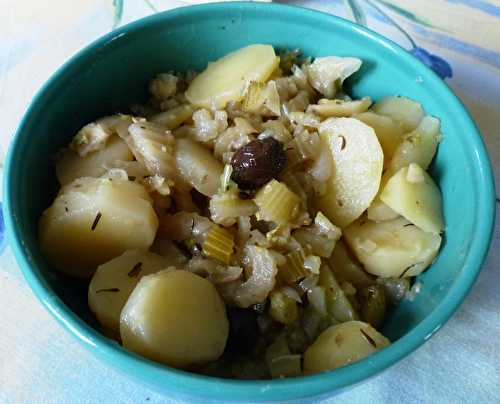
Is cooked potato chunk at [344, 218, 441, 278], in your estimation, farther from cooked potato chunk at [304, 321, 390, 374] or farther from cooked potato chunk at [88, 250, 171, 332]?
cooked potato chunk at [88, 250, 171, 332]

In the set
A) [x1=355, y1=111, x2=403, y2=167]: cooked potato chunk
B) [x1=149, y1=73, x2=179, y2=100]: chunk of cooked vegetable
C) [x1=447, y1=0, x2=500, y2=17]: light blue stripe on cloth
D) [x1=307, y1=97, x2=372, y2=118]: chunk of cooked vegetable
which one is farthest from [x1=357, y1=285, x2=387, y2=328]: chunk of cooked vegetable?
[x1=447, y1=0, x2=500, y2=17]: light blue stripe on cloth

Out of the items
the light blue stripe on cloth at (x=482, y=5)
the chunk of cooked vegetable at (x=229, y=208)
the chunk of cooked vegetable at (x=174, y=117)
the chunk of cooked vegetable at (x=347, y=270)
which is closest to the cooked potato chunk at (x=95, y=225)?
the chunk of cooked vegetable at (x=229, y=208)

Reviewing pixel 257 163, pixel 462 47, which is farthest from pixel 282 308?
pixel 462 47

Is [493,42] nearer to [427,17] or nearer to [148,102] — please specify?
[427,17]

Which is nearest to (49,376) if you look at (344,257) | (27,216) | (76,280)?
(76,280)

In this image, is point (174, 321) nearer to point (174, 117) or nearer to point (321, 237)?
point (321, 237)

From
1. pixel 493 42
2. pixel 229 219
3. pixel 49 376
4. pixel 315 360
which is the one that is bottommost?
pixel 49 376

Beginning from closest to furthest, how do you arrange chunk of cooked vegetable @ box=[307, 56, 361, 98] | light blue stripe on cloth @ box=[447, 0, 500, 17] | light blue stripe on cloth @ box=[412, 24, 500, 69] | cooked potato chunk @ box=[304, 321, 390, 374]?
cooked potato chunk @ box=[304, 321, 390, 374] → chunk of cooked vegetable @ box=[307, 56, 361, 98] → light blue stripe on cloth @ box=[412, 24, 500, 69] → light blue stripe on cloth @ box=[447, 0, 500, 17]
